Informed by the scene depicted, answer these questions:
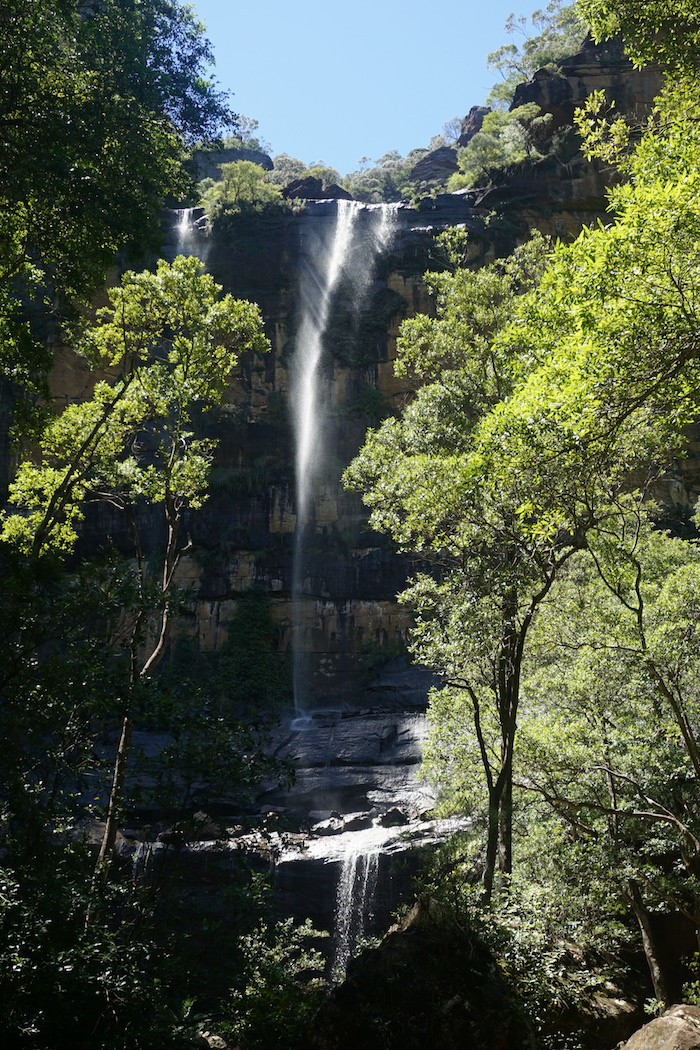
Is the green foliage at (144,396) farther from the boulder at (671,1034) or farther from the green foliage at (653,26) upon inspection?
the boulder at (671,1034)

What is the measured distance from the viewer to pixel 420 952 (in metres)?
6.00

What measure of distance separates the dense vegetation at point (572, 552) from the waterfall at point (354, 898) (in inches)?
231

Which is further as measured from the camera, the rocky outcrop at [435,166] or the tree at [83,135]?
the rocky outcrop at [435,166]

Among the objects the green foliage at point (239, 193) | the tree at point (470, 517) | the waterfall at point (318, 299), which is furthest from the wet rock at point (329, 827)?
the green foliage at point (239, 193)

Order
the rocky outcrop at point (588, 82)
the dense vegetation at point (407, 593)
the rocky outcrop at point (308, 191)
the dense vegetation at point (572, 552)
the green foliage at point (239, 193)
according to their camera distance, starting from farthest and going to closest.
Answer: the rocky outcrop at point (308, 191) → the green foliage at point (239, 193) → the rocky outcrop at point (588, 82) → the dense vegetation at point (572, 552) → the dense vegetation at point (407, 593)

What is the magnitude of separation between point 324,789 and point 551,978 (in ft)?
52.8

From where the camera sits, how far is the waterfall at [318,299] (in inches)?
1292

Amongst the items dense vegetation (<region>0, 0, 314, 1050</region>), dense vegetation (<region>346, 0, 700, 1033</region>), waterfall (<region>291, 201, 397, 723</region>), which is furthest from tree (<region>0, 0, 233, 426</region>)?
waterfall (<region>291, 201, 397, 723</region>)

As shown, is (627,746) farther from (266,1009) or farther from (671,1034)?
(266,1009)

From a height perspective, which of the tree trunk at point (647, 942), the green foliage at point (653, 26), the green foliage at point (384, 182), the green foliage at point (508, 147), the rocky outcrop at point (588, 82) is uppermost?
the green foliage at point (384, 182)

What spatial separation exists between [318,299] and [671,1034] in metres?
33.2

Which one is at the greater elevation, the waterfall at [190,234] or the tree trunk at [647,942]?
the waterfall at [190,234]

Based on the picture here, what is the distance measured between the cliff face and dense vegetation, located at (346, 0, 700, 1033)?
1631cm

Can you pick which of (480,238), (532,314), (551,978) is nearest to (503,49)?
(480,238)
